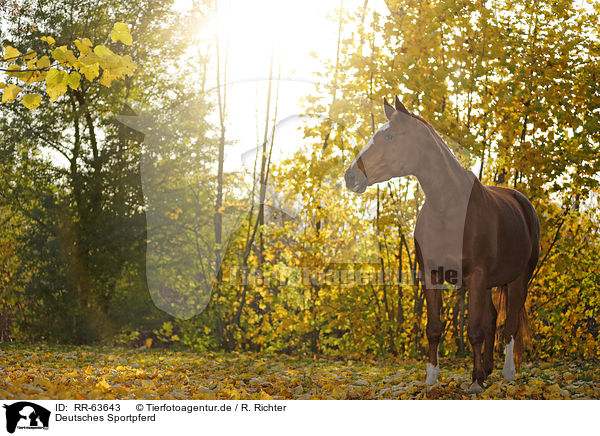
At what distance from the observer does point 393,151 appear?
4.36 metres

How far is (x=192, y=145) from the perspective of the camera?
8.63 metres

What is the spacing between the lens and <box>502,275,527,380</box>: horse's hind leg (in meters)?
5.28

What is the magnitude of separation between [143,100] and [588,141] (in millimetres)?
6504

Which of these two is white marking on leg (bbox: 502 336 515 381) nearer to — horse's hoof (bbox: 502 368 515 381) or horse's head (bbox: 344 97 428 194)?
horse's hoof (bbox: 502 368 515 381)

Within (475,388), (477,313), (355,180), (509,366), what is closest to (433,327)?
(477,313)

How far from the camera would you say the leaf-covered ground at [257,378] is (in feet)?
14.6
